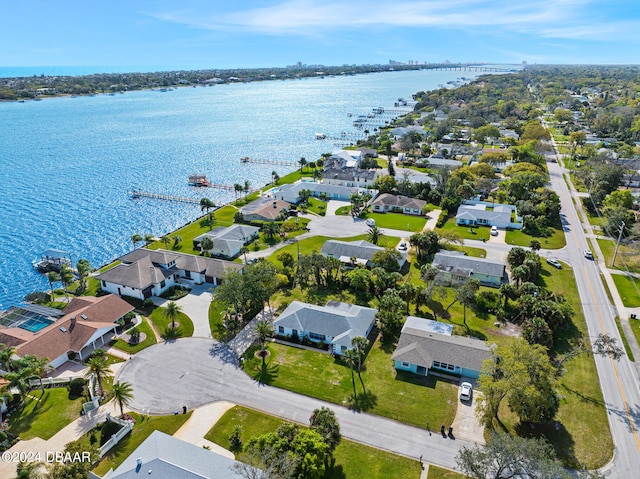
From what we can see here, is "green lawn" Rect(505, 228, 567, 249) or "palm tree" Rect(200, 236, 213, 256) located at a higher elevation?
"palm tree" Rect(200, 236, 213, 256)

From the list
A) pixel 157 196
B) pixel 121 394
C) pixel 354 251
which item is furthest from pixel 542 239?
pixel 157 196

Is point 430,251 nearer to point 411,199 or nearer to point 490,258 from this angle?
point 490,258

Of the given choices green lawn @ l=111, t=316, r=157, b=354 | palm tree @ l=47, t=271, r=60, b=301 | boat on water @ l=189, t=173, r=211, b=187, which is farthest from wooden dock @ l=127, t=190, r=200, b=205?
green lawn @ l=111, t=316, r=157, b=354

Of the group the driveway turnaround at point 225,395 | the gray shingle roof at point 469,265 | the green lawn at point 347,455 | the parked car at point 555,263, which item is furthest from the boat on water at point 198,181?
the parked car at point 555,263

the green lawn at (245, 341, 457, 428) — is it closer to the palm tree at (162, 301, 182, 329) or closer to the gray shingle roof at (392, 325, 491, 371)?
the gray shingle roof at (392, 325, 491, 371)

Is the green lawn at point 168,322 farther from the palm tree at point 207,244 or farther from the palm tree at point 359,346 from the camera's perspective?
the palm tree at point 359,346

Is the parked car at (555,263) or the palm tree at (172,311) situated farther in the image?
the parked car at (555,263)
